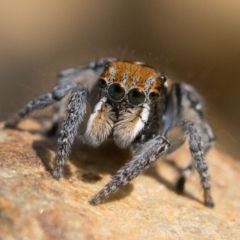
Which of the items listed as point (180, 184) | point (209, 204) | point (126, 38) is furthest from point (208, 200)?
point (126, 38)

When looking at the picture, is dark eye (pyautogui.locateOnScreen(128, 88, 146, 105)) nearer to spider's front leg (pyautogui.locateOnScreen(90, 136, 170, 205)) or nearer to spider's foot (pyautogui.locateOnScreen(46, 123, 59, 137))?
spider's front leg (pyautogui.locateOnScreen(90, 136, 170, 205))

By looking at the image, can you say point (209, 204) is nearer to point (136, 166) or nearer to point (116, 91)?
point (136, 166)

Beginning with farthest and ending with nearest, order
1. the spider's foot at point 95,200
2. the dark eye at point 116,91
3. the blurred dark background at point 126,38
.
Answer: the blurred dark background at point 126,38 → the dark eye at point 116,91 → the spider's foot at point 95,200

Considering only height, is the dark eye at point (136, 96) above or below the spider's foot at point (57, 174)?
above

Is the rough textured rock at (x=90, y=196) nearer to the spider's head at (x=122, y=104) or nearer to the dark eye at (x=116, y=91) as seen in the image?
the spider's head at (x=122, y=104)

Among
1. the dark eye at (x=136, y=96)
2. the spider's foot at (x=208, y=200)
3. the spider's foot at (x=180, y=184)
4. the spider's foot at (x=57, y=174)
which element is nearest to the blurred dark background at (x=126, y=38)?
the spider's foot at (x=180, y=184)

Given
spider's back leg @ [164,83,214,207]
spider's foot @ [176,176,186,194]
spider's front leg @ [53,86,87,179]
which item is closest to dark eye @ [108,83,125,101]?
spider's front leg @ [53,86,87,179]
